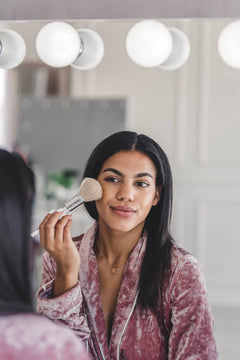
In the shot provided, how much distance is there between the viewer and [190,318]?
69 cm

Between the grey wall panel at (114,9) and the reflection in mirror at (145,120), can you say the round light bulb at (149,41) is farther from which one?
the reflection in mirror at (145,120)

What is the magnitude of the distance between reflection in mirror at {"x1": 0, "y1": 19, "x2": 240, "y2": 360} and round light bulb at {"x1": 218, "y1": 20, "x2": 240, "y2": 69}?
570 millimetres

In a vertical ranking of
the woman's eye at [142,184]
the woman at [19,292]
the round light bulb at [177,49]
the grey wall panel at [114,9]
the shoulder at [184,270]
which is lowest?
the shoulder at [184,270]

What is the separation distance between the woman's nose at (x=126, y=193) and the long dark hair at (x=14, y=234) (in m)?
0.21

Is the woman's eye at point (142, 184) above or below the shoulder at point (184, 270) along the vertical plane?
above

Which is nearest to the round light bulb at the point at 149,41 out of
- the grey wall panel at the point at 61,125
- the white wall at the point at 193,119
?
the white wall at the point at 193,119

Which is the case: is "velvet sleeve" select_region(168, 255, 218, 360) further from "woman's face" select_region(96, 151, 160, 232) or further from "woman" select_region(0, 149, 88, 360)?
"woman" select_region(0, 149, 88, 360)

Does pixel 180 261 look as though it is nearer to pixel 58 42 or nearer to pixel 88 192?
pixel 88 192

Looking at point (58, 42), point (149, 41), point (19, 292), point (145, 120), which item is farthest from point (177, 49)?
point (145, 120)

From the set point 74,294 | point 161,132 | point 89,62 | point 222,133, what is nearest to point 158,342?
point 74,294

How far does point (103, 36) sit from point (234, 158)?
99cm

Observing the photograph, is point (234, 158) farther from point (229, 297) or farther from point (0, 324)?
point (0, 324)

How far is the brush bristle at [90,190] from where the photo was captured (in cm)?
73

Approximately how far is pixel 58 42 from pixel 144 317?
45 centimetres
